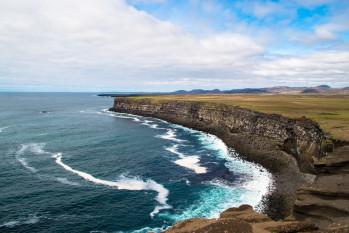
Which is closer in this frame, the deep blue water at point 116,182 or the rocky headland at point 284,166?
the rocky headland at point 284,166

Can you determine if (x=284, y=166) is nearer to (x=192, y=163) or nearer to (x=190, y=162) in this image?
(x=192, y=163)

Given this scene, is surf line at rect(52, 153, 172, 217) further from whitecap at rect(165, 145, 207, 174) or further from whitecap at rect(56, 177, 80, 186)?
whitecap at rect(165, 145, 207, 174)

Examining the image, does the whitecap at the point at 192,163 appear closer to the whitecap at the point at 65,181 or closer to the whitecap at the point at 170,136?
the whitecap at the point at 170,136

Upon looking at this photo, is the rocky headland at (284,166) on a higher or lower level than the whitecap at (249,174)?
higher

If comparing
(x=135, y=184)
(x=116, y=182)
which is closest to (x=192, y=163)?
(x=135, y=184)

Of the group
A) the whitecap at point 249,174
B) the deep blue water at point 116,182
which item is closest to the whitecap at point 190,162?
the deep blue water at point 116,182

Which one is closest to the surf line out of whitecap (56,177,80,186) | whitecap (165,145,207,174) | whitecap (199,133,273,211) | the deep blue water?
the deep blue water
